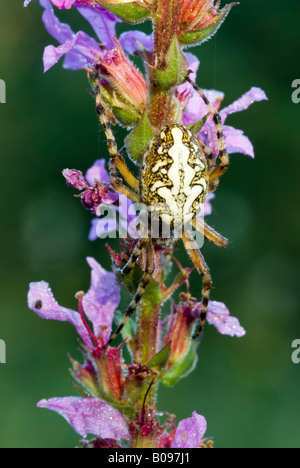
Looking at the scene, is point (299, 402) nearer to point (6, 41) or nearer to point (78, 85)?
point (78, 85)

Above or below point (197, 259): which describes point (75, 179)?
above

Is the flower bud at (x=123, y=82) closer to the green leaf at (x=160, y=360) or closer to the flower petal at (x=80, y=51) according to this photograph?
the flower petal at (x=80, y=51)

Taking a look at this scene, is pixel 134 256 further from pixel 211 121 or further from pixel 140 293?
pixel 211 121

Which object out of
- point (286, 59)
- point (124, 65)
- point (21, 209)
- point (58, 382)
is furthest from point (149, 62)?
point (286, 59)

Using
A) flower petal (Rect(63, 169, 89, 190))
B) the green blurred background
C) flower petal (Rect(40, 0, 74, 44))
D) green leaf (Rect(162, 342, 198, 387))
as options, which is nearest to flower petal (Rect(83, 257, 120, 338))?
green leaf (Rect(162, 342, 198, 387))
